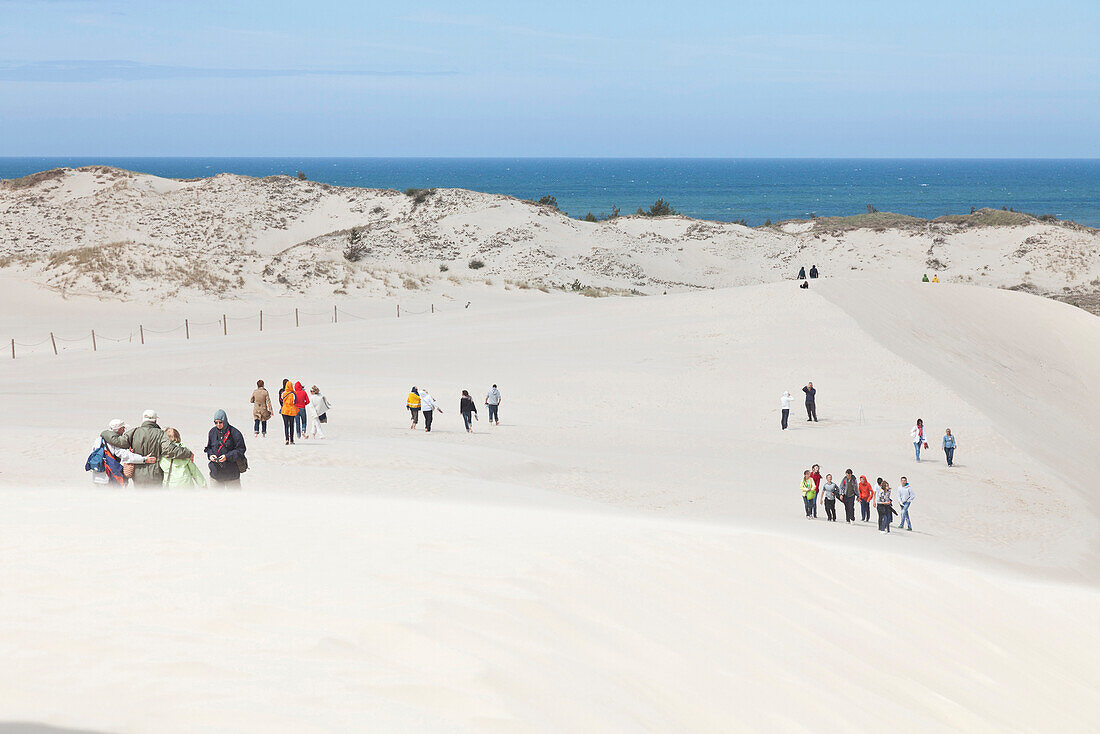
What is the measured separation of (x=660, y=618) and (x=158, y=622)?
3.18m

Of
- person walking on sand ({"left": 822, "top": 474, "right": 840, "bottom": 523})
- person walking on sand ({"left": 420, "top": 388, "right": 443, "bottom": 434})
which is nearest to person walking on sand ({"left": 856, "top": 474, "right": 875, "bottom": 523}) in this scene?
person walking on sand ({"left": 822, "top": 474, "right": 840, "bottom": 523})

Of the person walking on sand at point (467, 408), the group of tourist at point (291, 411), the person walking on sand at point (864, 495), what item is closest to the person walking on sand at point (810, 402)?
the person walking on sand at point (864, 495)

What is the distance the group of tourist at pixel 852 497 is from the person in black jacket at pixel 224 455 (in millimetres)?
9167

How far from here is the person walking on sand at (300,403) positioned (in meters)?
18.1

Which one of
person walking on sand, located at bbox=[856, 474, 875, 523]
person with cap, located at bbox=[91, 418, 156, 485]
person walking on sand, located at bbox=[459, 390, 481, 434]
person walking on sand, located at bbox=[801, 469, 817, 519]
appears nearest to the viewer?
person with cap, located at bbox=[91, 418, 156, 485]

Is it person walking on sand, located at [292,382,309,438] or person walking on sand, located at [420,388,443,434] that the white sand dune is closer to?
person walking on sand, located at [420,388,443,434]

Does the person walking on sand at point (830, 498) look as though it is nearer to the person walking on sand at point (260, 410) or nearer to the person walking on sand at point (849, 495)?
the person walking on sand at point (849, 495)

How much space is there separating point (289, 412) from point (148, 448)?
679 centimetres

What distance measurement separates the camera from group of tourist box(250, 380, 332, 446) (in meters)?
17.8

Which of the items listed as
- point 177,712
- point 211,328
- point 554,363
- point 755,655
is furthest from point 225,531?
point 211,328

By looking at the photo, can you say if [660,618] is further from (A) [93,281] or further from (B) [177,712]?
(A) [93,281]

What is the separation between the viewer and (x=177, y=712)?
15.1 ft

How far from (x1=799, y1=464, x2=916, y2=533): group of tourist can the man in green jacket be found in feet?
32.9

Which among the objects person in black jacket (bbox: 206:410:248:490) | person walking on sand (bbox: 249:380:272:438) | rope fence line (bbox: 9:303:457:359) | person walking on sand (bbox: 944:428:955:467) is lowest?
person walking on sand (bbox: 944:428:955:467)
